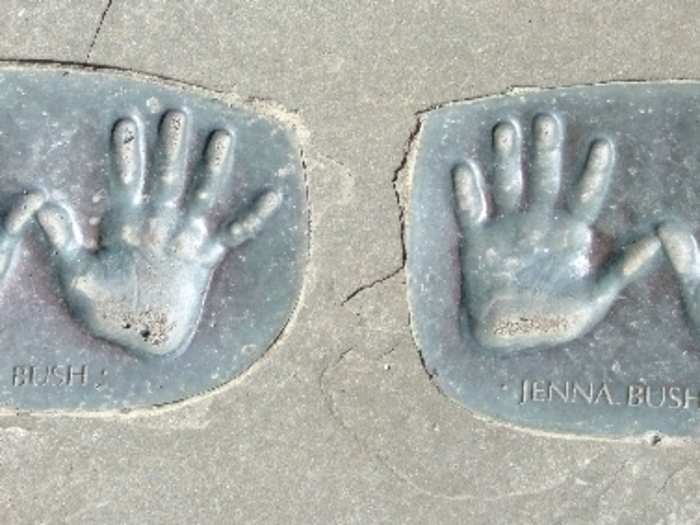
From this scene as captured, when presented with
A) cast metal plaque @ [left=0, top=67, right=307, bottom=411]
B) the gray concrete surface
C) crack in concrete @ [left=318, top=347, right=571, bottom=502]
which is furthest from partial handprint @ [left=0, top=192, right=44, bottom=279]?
crack in concrete @ [left=318, top=347, right=571, bottom=502]

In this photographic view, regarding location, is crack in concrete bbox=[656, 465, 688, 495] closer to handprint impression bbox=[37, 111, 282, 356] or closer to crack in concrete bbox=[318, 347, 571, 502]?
crack in concrete bbox=[318, 347, 571, 502]

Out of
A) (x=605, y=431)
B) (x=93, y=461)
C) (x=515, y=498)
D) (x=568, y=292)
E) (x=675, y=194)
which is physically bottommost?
(x=93, y=461)

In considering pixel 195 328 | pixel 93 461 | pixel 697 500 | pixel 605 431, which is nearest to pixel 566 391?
pixel 605 431

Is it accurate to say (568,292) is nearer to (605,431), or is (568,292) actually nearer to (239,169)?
(605,431)

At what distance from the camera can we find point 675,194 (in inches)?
56.6

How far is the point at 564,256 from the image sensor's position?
4.71 feet

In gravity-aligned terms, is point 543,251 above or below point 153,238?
above

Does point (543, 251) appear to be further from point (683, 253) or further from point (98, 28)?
point (98, 28)

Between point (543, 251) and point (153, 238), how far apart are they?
469 mm

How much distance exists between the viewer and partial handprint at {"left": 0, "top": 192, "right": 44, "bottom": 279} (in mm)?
1476

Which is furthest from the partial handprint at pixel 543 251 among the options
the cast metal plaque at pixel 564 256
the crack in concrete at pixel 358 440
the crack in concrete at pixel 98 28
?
the crack in concrete at pixel 98 28

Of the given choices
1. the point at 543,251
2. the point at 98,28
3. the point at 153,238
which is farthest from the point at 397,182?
the point at 98,28

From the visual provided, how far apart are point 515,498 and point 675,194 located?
418mm

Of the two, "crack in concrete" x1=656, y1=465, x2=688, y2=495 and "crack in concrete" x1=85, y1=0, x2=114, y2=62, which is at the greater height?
"crack in concrete" x1=85, y1=0, x2=114, y2=62
